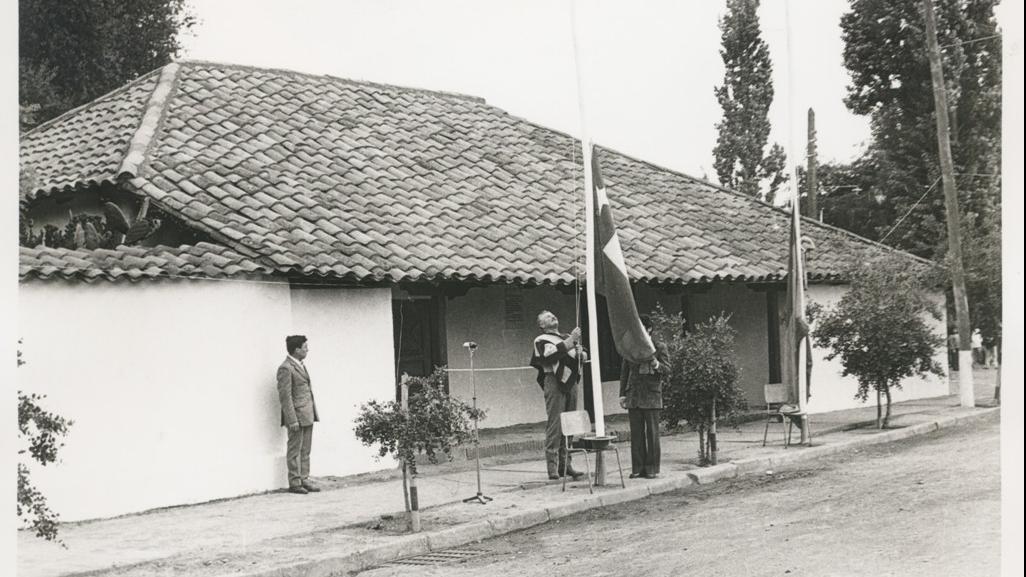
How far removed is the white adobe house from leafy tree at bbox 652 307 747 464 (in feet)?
7.01

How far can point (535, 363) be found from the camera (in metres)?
10.9

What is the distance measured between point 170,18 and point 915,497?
27.3 feet

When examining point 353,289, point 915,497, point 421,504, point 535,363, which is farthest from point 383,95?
point 915,497

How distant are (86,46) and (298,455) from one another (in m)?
4.49

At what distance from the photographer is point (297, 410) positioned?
10.6 meters

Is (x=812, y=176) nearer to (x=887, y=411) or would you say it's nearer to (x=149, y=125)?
(x=887, y=411)

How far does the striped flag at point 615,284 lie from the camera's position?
9.78 m

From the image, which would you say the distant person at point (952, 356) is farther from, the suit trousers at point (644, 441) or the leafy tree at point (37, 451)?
the leafy tree at point (37, 451)

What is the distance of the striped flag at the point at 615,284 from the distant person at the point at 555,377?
2.25ft

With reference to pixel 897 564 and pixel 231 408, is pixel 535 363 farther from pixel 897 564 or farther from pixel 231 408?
pixel 897 564

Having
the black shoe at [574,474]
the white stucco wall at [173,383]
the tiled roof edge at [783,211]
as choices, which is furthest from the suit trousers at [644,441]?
the white stucco wall at [173,383]

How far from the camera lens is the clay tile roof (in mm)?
8936

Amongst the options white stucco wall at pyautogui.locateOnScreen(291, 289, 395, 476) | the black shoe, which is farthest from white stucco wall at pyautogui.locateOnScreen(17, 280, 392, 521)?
the black shoe

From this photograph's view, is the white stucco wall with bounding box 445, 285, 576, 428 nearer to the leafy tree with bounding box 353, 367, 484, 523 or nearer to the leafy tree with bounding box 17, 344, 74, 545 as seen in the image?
the leafy tree with bounding box 353, 367, 484, 523
